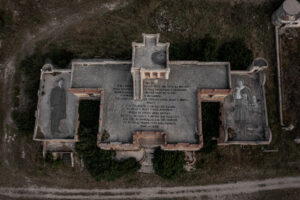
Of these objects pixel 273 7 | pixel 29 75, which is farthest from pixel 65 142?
pixel 273 7

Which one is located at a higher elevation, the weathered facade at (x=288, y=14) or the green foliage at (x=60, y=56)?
the weathered facade at (x=288, y=14)

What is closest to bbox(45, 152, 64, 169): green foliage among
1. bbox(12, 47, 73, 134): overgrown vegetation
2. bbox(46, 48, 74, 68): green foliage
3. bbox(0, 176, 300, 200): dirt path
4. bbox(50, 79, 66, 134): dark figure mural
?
bbox(0, 176, 300, 200): dirt path

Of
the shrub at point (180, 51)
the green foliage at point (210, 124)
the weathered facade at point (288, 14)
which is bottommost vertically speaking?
the green foliage at point (210, 124)

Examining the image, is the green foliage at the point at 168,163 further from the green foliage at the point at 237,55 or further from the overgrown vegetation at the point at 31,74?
the overgrown vegetation at the point at 31,74

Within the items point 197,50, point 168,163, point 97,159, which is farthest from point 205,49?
point 97,159

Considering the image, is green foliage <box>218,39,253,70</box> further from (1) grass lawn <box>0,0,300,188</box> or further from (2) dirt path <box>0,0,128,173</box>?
(2) dirt path <box>0,0,128,173</box>

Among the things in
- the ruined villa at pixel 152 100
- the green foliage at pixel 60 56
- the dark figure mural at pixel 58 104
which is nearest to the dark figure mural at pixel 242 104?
the ruined villa at pixel 152 100
